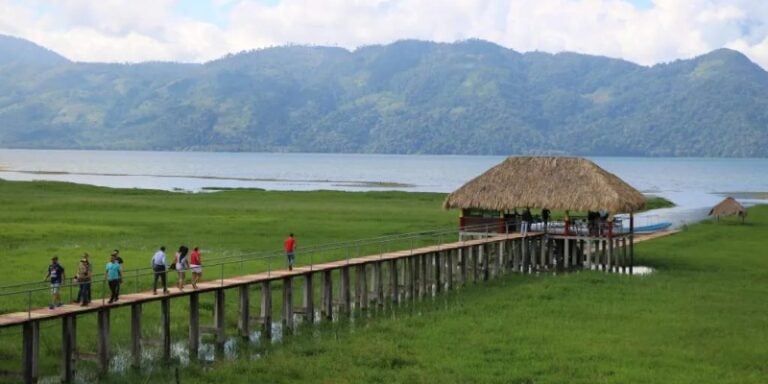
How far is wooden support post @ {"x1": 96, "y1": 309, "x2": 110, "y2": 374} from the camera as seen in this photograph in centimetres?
2552

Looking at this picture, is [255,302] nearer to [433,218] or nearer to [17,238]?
[17,238]

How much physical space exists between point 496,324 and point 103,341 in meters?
13.2

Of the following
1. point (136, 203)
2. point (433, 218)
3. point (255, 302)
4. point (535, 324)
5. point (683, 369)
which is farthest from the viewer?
point (136, 203)

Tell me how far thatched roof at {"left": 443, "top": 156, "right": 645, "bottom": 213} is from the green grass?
4633 mm

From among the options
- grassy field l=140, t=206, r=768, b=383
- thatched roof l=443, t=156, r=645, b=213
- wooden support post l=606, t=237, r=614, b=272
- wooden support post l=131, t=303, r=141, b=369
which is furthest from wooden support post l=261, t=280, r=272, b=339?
wooden support post l=606, t=237, r=614, b=272

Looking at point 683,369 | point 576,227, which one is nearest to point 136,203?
point 576,227

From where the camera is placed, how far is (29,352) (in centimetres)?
2377

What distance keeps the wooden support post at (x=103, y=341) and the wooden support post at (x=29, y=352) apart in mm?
1886

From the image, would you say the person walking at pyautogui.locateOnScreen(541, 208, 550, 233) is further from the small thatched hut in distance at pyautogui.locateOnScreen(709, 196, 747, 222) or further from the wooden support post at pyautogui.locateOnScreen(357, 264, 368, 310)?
the small thatched hut in distance at pyautogui.locateOnScreen(709, 196, 747, 222)

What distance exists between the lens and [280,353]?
28.3m

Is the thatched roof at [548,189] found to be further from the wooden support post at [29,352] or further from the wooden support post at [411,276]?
the wooden support post at [29,352]

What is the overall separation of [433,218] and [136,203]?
27191 mm

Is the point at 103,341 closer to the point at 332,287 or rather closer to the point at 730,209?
the point at 332,287

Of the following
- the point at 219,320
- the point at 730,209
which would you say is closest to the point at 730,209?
the point at 730,209
